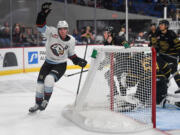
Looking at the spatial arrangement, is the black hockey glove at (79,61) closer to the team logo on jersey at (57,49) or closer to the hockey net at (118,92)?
the team logo on jersey at (57,49)

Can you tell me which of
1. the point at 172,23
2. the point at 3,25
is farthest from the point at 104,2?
the point at 3,25

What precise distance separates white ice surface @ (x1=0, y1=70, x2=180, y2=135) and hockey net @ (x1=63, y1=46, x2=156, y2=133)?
7.2 inches

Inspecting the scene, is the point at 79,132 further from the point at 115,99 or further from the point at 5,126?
the point at 5,126

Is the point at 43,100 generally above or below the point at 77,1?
below

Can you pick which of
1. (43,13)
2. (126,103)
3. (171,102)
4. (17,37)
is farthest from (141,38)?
(126,103)

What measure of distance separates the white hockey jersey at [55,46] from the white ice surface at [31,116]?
0.68 m

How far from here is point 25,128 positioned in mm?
3295

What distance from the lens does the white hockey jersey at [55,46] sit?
12.7ft

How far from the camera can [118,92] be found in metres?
3.51

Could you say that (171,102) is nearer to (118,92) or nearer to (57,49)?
(118,92)

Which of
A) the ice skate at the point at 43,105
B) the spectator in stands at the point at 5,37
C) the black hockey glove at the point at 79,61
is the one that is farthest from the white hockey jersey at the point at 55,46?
the spectator in stands at the point at 5,37

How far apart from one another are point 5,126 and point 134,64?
1.51 m

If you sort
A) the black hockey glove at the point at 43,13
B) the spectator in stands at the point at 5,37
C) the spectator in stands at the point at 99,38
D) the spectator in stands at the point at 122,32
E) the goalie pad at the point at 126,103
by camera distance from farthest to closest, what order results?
1. the spectator in stands at the point at 99,38
2. the spectator in stands at the point at 5,37
3. the spectator in stands at the point at 122,32
4. the black hockey glove at the point at 43,13
5. the goalie pad at the point at 126,103

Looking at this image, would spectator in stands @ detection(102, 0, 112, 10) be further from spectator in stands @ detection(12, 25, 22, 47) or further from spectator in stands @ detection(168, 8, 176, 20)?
spectator in stands @ detection(12, 25, 22, 47)
